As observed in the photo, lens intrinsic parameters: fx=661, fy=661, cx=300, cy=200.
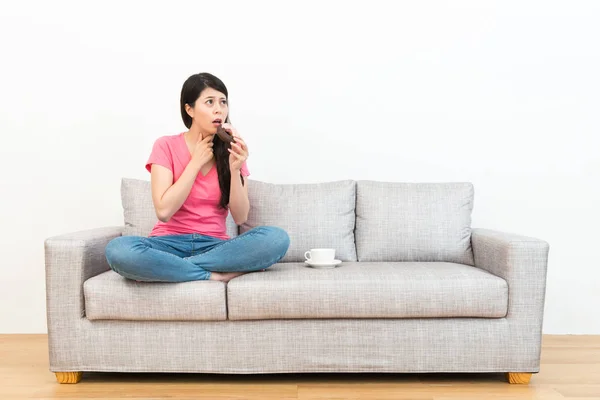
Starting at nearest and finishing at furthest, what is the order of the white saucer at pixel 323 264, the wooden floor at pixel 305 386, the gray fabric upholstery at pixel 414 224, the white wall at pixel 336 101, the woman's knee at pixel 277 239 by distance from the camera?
the wooden floor at pixel 305 386, the woman's knee at pixel 277 239, the white saucer at pixel 323 264, the gray fabric upholstery at pixel 414 224, the white wall at pixel 336 101

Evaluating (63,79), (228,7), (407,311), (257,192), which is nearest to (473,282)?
(407,311)

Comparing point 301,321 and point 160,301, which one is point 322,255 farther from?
point 160,301

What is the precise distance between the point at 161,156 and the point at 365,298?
996mm

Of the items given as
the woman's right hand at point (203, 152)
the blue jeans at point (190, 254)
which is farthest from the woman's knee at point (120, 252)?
the woman's right hand at point (203, 152)

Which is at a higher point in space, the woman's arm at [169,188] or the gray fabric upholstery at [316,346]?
the woman's arm at [169,188]

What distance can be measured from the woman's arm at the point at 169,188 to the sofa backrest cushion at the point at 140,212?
14.1 inches

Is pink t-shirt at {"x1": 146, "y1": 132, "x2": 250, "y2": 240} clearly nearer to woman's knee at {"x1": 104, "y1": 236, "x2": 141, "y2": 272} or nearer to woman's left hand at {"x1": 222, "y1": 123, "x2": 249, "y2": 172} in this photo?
woman's left hand at {"x1": 222, "y1": 123, "x2": 249, "y2": 172}

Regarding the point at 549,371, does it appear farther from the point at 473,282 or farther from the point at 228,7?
the point at 228,7

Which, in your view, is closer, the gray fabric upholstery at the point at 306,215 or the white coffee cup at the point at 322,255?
the white coffee cup at the point at 322,255

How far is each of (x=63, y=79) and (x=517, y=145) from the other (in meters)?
2.33

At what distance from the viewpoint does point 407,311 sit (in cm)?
241

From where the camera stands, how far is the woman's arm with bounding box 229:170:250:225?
8.77ft

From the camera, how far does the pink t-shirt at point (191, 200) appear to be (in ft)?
8.87

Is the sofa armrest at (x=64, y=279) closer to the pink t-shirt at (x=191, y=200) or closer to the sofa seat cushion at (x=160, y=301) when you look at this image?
the sofa seat cushion at (x=160, y=301)
